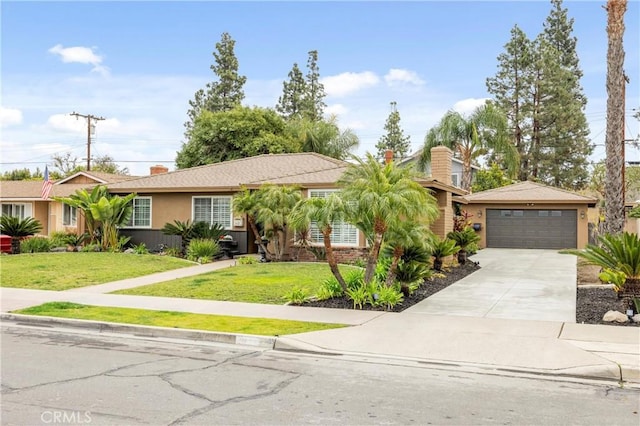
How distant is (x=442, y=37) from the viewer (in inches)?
860

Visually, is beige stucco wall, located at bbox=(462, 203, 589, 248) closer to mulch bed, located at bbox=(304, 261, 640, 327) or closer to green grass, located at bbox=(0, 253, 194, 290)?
mulch bed, located at bbox=(304, 261, 640, 327)

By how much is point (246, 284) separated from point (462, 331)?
6.54 meters

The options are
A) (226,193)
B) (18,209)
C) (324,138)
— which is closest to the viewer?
(226,193)

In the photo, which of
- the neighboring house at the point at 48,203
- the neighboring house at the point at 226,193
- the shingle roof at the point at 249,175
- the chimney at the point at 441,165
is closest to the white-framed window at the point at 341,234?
the neighboring house at the point at 226,193

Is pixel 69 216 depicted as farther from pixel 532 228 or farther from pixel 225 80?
pixel 225 80

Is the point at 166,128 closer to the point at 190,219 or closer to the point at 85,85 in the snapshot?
the point at 85,85

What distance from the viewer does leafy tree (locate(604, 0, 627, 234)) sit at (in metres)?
15.0

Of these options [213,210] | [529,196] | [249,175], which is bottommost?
[213,210]

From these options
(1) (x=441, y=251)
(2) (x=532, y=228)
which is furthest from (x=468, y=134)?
(1) (x=441, y=251)

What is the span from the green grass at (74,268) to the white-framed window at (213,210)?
312 centimetres

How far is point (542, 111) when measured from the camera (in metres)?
46.8

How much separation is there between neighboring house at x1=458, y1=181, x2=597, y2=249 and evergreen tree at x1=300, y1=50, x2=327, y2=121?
25674mm

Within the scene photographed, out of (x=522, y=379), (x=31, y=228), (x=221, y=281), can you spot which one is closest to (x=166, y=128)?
(x=31, y=228)

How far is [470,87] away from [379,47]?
2423 cm
